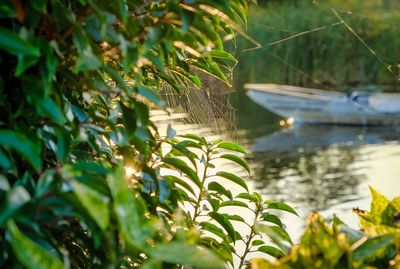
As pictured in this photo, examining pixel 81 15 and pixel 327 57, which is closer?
pixel 81 15

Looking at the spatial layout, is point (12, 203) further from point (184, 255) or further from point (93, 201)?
point (184, 255)

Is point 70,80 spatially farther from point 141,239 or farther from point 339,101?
point 339,101

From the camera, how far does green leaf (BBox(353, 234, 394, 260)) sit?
1.13 m

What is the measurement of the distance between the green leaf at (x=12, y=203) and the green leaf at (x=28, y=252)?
0.17 ft

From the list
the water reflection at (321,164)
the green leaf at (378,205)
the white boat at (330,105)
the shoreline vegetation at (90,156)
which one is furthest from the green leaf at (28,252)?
the white boat at (330,105)

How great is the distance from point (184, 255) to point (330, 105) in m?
13.1

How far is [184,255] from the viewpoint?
0.91 meters

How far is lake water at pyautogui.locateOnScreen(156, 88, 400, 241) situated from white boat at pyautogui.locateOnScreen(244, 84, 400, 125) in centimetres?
25

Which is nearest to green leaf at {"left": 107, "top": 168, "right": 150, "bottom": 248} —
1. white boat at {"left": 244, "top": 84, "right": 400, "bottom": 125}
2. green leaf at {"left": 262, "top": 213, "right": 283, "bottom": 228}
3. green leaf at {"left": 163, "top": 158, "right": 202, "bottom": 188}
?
green leaf at {"left": 163, "top": 158, "right": 202, "bottom": 188}

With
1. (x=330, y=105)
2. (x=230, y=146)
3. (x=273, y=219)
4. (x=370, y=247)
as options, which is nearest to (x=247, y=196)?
(x=273, y=219)

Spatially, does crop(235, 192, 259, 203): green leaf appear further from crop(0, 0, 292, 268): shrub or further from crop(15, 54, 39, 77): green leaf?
→ crop(15, 54, 39, 77): green leaf

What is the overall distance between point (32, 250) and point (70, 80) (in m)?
0.43

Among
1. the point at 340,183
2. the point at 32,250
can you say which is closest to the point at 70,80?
the point at 32,250

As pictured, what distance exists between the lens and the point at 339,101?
13789mm
